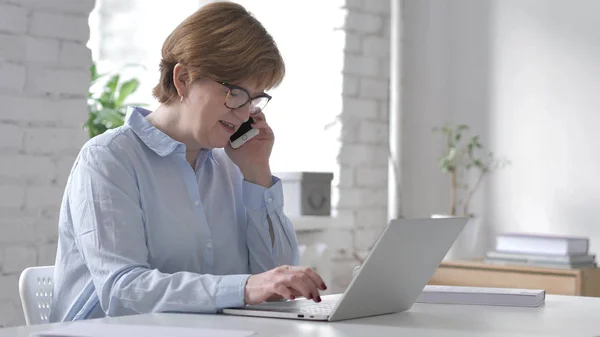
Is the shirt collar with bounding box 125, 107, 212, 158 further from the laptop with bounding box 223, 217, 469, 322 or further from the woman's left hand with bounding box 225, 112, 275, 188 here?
the laptop with bounding box 223, 217, 469, 322

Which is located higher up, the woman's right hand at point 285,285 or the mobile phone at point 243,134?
the mobile phone at point 243,134

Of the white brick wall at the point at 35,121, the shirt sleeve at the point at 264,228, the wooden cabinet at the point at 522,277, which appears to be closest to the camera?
the shirt sleeve at the point at 264,228

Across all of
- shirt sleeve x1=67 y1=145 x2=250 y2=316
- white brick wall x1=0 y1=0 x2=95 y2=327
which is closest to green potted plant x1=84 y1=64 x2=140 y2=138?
white brick wall x1=0 y1=0 x2=95 y2=327

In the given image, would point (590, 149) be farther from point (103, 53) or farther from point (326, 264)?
point (103, 53)

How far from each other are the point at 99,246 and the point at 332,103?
221 centimetres

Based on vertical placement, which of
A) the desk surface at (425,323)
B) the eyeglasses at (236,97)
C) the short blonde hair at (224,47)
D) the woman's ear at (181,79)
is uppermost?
the short blonde hair at (224,47)

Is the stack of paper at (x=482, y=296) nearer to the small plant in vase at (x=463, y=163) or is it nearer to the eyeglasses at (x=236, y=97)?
the eyeglasses at (x=236, y=97)

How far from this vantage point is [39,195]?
261cm

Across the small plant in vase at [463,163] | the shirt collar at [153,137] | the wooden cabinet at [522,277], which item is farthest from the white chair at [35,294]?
the small plant in vase at [463,163]

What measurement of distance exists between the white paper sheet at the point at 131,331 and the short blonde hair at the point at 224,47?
0.71 meters

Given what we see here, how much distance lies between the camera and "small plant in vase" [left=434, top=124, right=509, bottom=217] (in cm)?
377

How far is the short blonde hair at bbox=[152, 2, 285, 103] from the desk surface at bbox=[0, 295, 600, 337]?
0.57 m

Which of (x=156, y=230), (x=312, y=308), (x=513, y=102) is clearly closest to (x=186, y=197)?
(x=156, y=230)

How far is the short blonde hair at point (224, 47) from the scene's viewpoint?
191 cm
